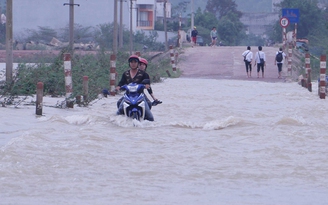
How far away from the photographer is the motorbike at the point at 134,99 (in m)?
12.4

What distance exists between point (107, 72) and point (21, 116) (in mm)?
10321

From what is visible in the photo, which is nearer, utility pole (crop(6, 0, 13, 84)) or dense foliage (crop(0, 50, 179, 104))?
dense foliage (crop(0, 50, 179, 104))

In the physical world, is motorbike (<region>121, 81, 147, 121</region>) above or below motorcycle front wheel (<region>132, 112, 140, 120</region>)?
above

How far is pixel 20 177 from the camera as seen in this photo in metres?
8.27

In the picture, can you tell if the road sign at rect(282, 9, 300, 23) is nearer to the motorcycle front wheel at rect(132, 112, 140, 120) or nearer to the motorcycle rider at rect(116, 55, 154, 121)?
the motorcycle rider at rect(116, 55, 154, 121)

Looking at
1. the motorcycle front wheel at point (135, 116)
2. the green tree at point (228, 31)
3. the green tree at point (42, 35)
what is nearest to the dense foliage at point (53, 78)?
the motorcycle front wheel at point (135, 116)

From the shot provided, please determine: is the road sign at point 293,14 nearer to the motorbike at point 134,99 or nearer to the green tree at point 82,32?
the green tree at point 82,32

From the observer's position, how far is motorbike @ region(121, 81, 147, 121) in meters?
12.4

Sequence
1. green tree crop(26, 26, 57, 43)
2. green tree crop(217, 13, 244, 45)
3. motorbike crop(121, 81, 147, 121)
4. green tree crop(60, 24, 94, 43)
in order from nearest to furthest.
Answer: motorbike crop(121, 81, 147, 121) < green tree crop(60, 24, 94, 43) < green tree crop(26, 26, 57, 43) < green tree crop(217, 13, 244, 45)

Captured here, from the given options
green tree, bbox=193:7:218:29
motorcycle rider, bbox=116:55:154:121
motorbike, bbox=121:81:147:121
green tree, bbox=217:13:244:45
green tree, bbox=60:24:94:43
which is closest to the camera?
motorbike, bbox=121:81:147:121

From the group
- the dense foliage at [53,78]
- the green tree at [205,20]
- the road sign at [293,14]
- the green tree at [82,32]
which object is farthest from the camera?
the green tree at [205,20]

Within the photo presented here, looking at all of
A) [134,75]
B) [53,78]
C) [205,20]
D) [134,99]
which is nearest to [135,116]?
[134,99]

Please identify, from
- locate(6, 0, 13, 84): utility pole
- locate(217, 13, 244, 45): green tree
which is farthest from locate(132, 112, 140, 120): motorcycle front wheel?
locate(217, 13, 244, 45): green tree

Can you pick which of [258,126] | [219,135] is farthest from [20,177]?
[258,126]
